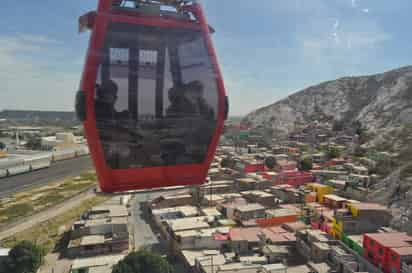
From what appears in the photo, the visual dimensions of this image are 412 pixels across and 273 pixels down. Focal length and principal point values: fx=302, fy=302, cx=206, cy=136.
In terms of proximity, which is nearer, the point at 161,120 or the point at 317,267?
the point at 161,120

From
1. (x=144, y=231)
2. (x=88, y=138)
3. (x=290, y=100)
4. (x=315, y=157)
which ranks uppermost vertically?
(x=290, y=100)

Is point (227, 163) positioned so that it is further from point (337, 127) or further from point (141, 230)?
point (337, 127)

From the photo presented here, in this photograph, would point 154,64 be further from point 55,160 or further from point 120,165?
point 55,160

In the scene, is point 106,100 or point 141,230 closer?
point 106,100

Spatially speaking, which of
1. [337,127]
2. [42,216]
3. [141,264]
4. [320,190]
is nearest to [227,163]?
[320,190]

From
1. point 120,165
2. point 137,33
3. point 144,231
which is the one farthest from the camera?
point 144,231

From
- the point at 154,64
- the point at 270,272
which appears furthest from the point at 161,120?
the point at 270,272

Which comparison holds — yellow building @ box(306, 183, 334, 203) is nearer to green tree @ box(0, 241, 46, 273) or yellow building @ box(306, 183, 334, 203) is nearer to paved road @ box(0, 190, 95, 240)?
paved road @ box(0, 190, 95, 240)

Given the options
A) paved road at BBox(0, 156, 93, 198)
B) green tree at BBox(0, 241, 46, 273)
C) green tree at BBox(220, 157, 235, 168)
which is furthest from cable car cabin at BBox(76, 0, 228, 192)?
green tree at BBox(220, 157, 235, 168)
